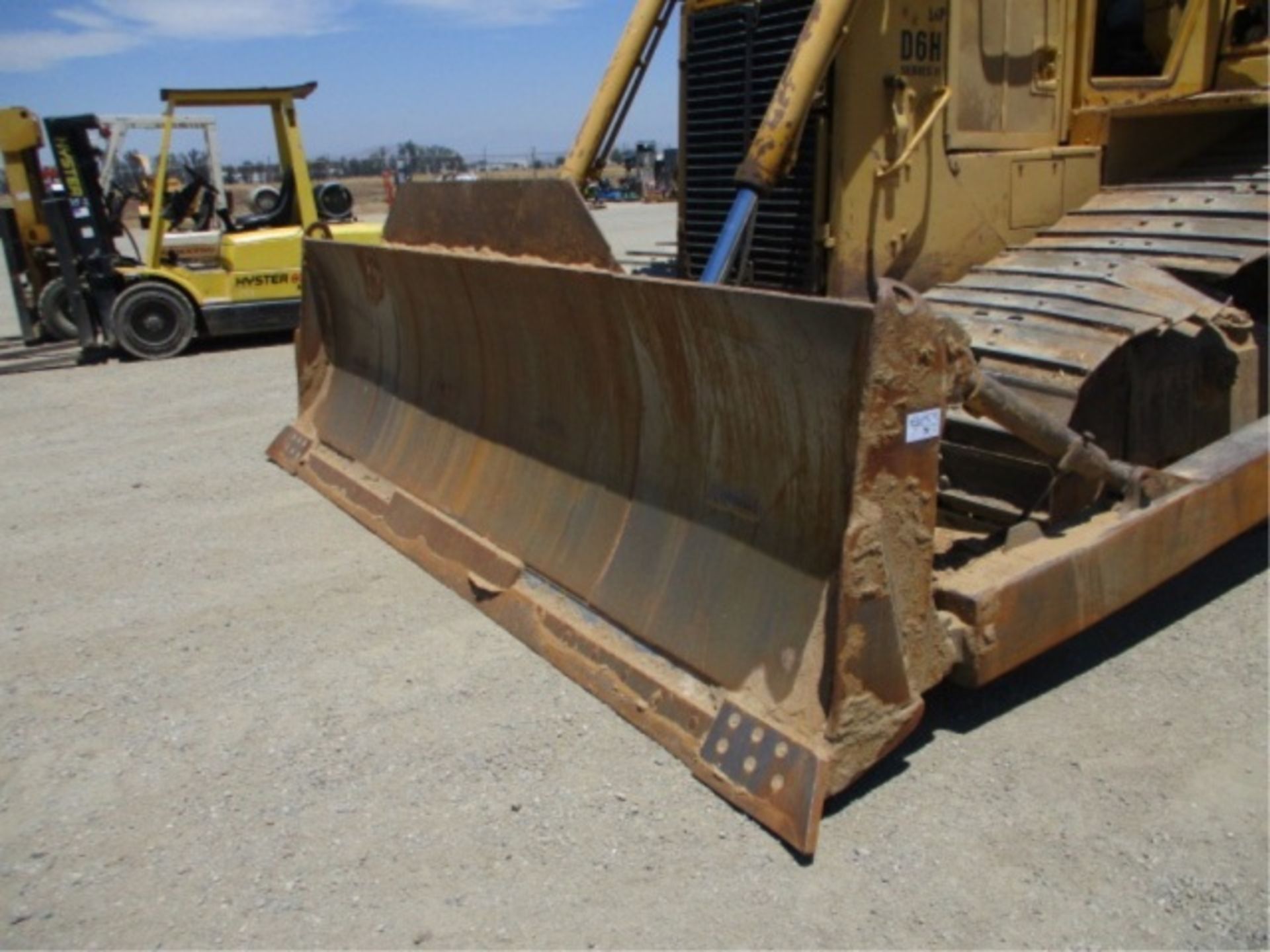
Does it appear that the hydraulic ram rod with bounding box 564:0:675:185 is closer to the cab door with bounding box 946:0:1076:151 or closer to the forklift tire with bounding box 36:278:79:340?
the cab door with bounding box 946:0:1076:151

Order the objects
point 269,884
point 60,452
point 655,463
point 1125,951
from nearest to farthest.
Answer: point 1125,951, point 269,884, point 655,463, point 60,452

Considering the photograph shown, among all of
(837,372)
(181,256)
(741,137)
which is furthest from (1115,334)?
(181,256)

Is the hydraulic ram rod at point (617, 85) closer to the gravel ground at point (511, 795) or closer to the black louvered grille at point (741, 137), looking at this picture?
the black louvered grille at point (741, 137)

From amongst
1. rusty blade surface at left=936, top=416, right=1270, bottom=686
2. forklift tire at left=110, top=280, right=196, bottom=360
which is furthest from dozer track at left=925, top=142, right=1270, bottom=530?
forklift tire at left=110, top=280, right=196, bottom=360

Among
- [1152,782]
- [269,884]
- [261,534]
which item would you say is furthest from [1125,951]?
[261,534]

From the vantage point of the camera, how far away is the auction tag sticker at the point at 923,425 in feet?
8.93

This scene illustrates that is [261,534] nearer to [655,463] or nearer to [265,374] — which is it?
[655,463]

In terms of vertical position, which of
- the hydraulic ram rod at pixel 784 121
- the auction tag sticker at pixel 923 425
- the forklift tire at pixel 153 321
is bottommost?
the forklift tire at pixel 153 321

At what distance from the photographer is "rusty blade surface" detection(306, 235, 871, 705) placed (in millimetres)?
2957

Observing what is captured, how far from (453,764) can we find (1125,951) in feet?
5.95

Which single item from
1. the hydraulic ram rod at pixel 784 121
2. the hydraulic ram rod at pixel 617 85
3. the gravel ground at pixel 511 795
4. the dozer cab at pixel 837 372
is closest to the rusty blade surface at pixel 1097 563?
the dozer cab at pixel 837 372

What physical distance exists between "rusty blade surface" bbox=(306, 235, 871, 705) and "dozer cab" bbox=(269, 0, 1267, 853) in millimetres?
14

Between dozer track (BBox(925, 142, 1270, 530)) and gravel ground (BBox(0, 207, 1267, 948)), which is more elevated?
dozer track (BBox(925, 142, 1270, 530))

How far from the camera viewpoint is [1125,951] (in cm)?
242
